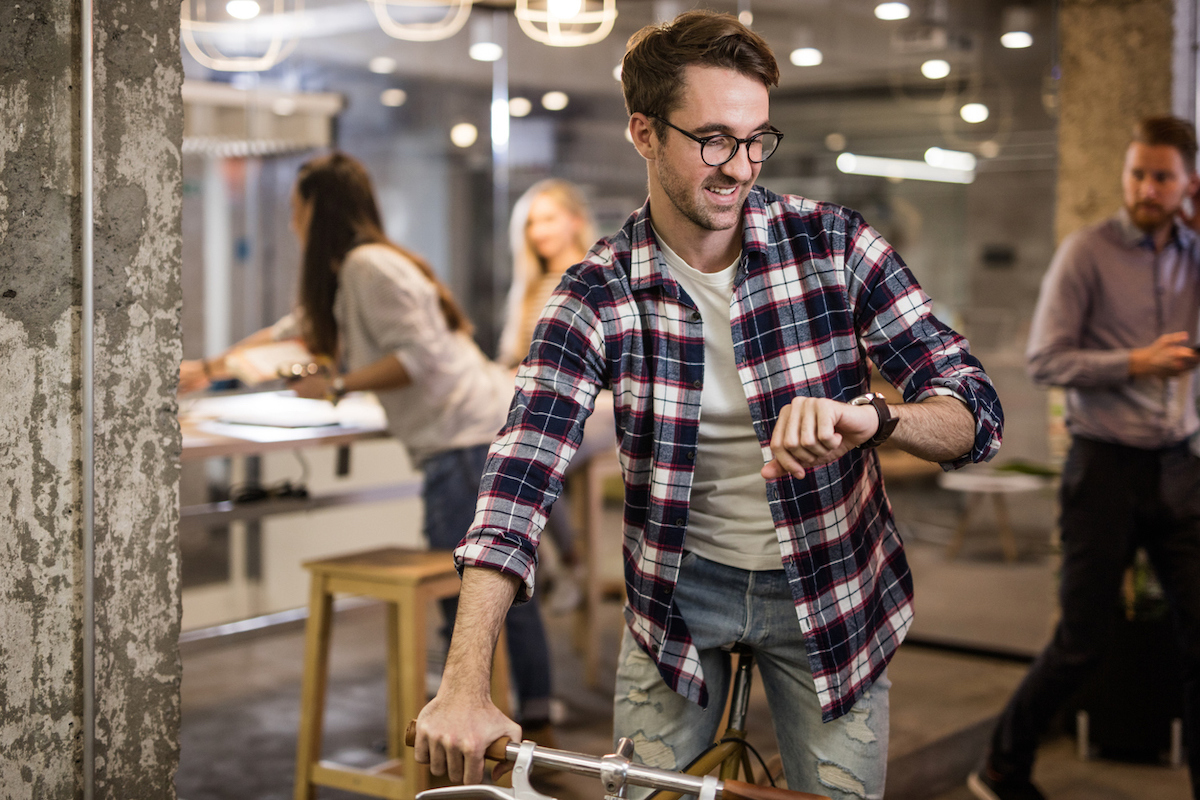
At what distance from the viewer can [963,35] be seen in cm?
439

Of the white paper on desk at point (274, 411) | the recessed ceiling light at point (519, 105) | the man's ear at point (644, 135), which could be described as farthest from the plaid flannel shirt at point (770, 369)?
the recessed ceiling light at point (519, 105)

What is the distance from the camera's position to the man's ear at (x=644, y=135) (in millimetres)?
1668

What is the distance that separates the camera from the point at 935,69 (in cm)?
446

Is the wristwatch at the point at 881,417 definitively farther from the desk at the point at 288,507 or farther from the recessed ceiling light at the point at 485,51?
the recessed ceiling light at the point at 485,51

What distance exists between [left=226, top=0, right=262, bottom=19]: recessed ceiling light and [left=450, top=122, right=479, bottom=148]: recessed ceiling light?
115cm

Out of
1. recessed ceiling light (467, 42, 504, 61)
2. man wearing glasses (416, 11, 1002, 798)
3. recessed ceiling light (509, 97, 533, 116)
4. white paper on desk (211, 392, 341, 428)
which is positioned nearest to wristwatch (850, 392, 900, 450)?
man wearing glasses (416, 11, 1002, 798)

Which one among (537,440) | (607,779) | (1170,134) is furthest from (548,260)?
(607,779)

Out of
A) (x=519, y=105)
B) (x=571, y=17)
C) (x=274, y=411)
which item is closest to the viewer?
(x=274, y=411)

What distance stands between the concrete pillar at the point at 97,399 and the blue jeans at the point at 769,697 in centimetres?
79

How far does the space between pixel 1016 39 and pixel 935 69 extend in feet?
1.03

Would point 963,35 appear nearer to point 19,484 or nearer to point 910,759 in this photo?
point 910,759

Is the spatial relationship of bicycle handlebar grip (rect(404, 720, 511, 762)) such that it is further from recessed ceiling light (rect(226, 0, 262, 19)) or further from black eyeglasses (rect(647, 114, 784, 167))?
recessed ceiling light (rect(226, 0, 262, 19))

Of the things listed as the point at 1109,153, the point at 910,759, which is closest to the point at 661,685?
the point at 910,759

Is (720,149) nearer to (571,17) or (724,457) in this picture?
(724,457)
